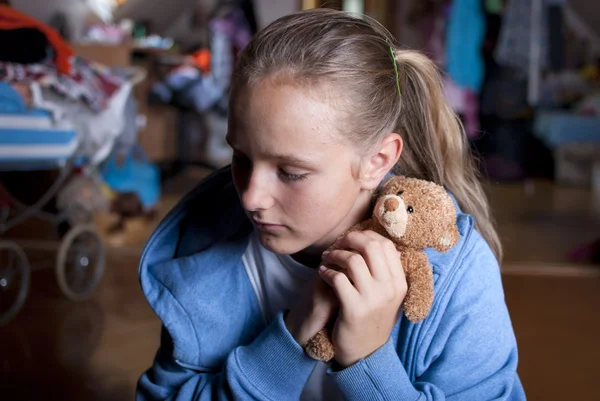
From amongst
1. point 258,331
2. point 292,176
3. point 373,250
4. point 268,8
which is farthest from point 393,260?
point 268,8

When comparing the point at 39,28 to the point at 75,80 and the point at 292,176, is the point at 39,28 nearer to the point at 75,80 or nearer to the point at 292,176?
the point at 75,80

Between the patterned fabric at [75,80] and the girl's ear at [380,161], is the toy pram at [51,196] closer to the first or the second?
the patterned fabric at [75,80]

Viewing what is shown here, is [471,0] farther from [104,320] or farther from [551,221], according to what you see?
[104,320]

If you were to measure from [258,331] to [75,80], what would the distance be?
1.63m

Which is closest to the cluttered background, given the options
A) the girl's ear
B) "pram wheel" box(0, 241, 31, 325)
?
"pram wheel" box(0, 241, 31, 325)

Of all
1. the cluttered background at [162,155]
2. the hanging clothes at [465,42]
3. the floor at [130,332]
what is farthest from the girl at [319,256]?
the hanging clothes at [465,42]

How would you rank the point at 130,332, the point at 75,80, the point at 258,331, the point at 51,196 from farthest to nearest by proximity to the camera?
the point at 51,196 < the point at 75,80 < the point at 130,332 < the point at 258,331

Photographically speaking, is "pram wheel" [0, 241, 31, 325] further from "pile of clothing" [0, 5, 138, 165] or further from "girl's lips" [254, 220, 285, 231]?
"girl's lips" [254, 220, 285, 231]

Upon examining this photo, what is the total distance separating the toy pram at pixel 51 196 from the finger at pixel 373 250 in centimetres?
154

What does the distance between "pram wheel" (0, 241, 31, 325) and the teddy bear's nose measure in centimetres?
157

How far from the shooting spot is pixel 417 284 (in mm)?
764

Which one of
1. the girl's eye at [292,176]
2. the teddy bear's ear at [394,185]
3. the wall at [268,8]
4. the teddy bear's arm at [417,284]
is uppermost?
the girl's eye at [292,176]

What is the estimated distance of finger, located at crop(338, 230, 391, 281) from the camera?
0.75 m

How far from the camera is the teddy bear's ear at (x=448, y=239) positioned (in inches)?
30.4
